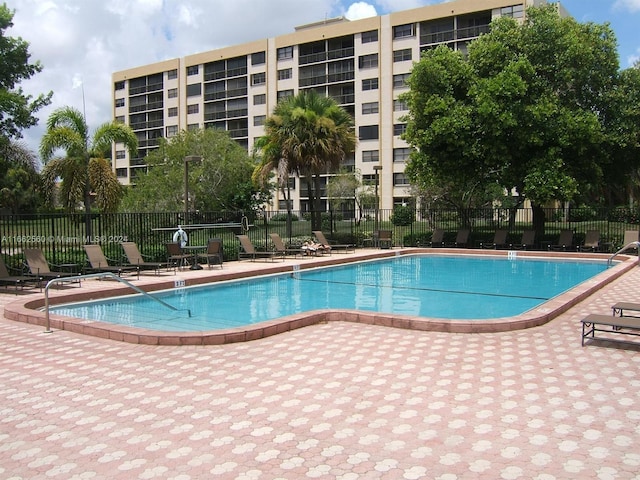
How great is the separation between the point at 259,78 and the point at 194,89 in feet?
31.4

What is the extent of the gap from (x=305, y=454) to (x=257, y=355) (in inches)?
114

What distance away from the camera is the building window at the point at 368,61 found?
52000 mm

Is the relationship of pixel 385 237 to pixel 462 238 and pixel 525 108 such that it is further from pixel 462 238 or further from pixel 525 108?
pixel 525 108

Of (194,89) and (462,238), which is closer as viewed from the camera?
(462,238)

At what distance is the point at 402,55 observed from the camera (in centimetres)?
5047

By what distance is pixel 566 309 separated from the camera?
9711 millimetres

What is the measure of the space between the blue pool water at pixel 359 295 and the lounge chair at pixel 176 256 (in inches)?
94.3

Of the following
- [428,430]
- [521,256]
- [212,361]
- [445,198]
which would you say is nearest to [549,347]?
[428,430]

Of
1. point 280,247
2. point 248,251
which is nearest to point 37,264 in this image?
point 248,251

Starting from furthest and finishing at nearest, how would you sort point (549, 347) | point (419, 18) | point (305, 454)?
point (419, 18)
point (549, 347)
point (305, 454)

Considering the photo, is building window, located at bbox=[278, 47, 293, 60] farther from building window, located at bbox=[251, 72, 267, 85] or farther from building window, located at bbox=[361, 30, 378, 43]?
building window, located at bbox=[361, 30, 378, 43]

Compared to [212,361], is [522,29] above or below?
above

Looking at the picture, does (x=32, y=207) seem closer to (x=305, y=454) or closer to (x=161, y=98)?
(x=161, y=98)

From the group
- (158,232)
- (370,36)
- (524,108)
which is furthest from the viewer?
(370,36)
